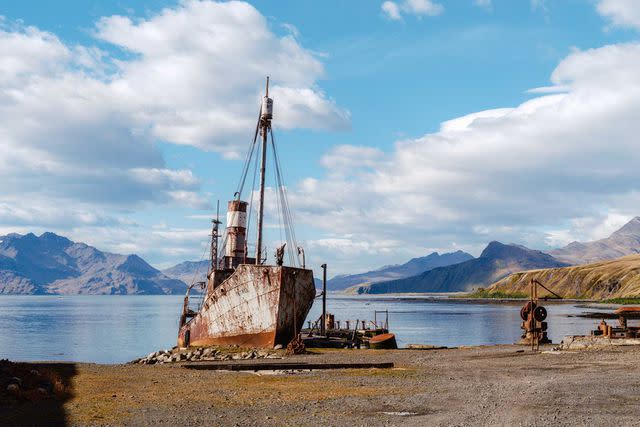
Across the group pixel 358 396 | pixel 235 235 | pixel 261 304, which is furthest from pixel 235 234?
pixel 358 396

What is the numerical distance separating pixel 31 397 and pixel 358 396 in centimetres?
999

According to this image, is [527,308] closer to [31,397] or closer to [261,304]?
[261,304]

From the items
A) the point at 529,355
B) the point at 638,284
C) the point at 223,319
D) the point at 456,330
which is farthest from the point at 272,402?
the point at 638,284

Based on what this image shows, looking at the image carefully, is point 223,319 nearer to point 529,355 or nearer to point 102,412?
point 529,355

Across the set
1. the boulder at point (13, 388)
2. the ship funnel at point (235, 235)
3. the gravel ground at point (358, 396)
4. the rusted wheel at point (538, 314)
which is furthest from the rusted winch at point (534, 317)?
the boulder at point (13, 388)

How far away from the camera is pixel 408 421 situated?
1583cm

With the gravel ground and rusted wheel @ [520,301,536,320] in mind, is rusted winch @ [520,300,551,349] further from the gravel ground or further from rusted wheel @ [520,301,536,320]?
the gravel ground

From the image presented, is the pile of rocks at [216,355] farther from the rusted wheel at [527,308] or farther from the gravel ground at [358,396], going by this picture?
the rusted wheel at [527,308]

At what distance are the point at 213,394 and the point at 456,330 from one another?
84.5m

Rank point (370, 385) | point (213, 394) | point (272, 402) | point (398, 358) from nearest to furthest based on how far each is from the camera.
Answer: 1. point (272, 402)
2. point (213, 394)
3. point (370, 385)
4. point (398, 358)

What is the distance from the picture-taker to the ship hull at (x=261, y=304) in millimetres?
40750

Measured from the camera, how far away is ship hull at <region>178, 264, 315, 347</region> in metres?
40.8

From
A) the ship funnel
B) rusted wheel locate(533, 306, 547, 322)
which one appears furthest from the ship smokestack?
rusted wheel locate(533, 306, 547, 322)

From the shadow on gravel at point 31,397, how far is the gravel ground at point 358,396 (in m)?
0.10
